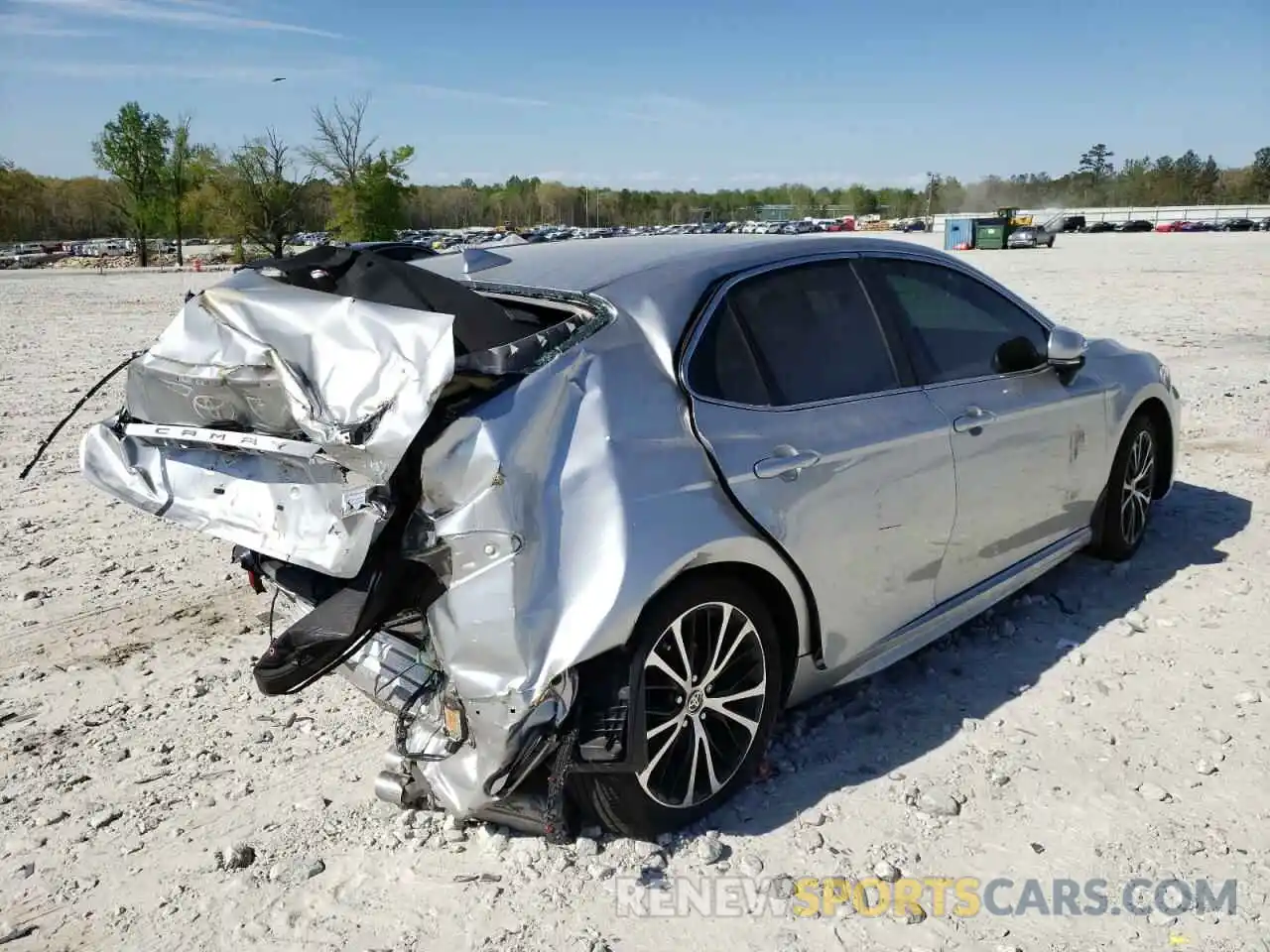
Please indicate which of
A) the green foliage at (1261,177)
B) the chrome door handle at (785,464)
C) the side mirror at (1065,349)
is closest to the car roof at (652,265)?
the chrome door handle at (785,464)

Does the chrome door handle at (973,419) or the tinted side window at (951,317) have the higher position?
the tinted side window at (951,317)

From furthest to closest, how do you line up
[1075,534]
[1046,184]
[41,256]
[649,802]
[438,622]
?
[1046,184] → [41,256] → [1075,534] → [649,802] → [438,622]

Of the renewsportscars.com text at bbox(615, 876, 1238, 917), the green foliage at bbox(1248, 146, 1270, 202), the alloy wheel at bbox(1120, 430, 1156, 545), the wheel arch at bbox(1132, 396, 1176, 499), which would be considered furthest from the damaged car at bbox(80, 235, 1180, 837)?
the green foliage at bbox(1248, 146, 1270, 202)

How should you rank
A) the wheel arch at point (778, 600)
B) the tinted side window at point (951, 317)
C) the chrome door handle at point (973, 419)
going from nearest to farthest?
1. the wheel arch at point (778, 600)
2. the chrome door handle at point (973, 419)
3. the tinted side window at point (951, 317)

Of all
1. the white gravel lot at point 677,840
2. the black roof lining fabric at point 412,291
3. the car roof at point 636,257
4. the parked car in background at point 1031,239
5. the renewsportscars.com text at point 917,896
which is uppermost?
the parked car in background at point 1031,239

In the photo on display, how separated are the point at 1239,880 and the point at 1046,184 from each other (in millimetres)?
120086

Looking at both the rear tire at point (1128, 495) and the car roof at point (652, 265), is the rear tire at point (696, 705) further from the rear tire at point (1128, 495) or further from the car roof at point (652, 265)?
the rear tire at point (1128, 495)

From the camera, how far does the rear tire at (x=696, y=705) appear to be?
2.93m

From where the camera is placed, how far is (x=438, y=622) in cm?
276

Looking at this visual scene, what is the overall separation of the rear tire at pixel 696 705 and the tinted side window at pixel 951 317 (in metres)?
1.44

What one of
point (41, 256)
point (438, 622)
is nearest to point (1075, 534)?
point (438, 622)

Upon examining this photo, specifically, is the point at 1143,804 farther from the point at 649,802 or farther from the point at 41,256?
the point at 41,256

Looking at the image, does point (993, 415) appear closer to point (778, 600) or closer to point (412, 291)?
point (778, 600)

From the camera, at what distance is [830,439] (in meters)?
3.40
